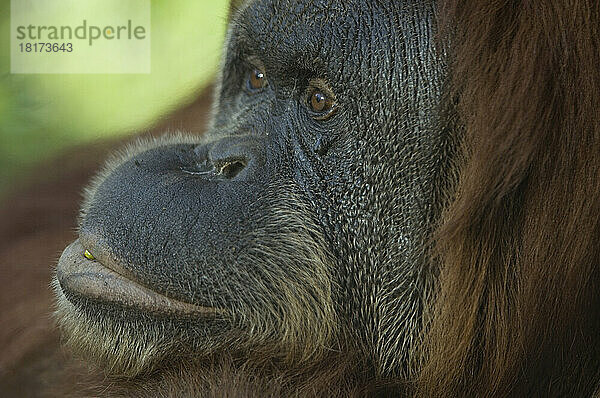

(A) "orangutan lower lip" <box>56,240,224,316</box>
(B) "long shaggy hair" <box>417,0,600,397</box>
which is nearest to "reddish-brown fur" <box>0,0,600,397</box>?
(B) "long shaggy hair" <box>417,0,600,397</box>

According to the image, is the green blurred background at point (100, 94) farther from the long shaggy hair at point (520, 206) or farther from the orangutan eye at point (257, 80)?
the long shaggy hair at point (520, 206)

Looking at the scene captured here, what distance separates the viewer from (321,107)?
1209mm

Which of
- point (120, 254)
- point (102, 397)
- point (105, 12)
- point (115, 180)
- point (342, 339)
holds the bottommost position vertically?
point (102, 397)

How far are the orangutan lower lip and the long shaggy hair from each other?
0.36 m

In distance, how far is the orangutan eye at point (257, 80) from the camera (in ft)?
4.66

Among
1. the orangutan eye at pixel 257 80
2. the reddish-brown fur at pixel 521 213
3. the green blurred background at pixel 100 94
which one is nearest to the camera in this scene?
the reddish-brown fur at pixel 521 213

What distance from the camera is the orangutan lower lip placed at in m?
1.19

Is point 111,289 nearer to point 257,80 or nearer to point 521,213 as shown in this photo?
point 257,80

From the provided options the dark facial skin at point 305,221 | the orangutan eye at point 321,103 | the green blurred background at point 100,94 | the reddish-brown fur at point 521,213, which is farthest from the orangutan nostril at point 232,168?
the green blurred background at point 100,94

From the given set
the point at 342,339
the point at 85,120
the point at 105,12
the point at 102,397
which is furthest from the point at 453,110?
the point at 85,120

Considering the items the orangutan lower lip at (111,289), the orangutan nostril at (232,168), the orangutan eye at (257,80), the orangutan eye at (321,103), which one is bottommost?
the orangutan lower lip at (111,289)

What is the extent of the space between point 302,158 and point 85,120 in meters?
0.83

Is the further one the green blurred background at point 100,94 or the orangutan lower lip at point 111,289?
the green blurred background at point 100,94

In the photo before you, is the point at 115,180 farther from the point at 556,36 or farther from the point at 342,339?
the point at 556,36
